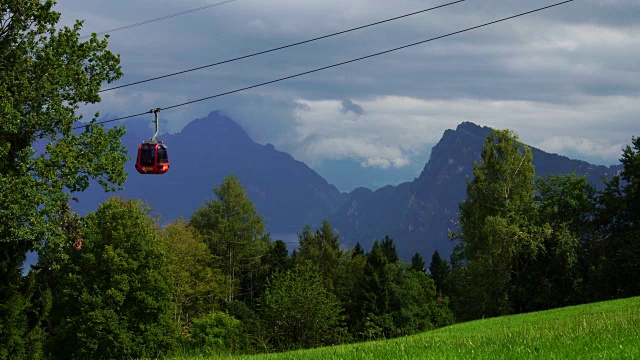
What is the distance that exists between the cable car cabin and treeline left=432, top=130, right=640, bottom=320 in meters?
46.6

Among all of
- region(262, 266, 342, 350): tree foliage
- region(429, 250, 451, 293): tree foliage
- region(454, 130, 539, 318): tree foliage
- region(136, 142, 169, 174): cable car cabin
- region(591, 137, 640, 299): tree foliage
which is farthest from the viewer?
region(429, 250, 451, 293): tree foliage

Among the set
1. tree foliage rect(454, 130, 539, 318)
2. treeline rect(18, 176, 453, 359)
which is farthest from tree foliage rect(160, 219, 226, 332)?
tree foliage rect(454, 130, 539, 318)

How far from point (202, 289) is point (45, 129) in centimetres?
6013

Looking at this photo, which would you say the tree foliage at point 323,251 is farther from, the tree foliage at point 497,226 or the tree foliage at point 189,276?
the tree foliage at point 497,226

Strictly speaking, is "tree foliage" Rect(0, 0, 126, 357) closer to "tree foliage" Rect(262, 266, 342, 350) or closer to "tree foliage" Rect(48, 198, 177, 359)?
"tree foliage" Rect(48, 198, 177, 359)

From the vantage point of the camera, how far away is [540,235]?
67500 mm

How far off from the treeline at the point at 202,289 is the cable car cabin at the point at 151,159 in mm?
7535

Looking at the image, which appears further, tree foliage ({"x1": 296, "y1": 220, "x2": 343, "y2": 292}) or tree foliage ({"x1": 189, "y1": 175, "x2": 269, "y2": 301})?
tree foliage ({"x1": 296, "y1": 220, "x2": 343, "y2": 292})

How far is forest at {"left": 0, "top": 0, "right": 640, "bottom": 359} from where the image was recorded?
102ft

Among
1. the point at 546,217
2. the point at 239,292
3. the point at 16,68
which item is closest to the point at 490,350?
the point at 16,68

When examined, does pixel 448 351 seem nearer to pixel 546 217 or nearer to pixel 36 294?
pixel 36 294

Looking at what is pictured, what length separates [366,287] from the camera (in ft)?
311

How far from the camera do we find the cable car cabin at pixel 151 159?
28408 mm

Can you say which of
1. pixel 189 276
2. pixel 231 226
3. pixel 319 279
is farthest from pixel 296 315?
pixel 231 226
